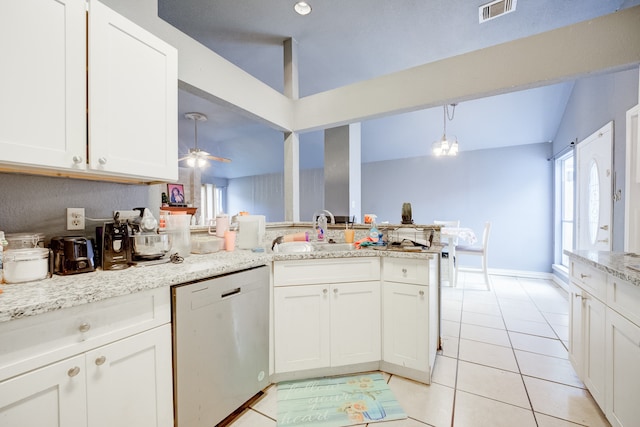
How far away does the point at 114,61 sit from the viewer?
1243 mm

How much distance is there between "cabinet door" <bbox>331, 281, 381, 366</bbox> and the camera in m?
1.77

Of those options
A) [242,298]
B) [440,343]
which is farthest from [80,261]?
[440,343]

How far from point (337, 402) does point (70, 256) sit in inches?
61.1

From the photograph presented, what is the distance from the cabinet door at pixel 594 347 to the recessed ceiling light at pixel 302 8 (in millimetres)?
2980

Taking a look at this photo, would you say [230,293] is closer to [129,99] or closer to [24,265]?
[24,265]

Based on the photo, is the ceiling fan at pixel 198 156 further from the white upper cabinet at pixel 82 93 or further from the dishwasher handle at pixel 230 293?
the dishwasher handle at pixel 230 293

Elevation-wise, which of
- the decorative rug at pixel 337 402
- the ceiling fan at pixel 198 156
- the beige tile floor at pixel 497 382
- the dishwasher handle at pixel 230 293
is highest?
the ceiling fan at pixel 198 156

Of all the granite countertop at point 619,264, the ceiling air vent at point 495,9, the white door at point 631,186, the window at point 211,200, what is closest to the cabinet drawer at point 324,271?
the granite countertop at point 619,264

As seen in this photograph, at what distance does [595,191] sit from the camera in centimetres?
313

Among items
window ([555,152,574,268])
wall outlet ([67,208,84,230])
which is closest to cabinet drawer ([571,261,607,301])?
wall outlet ([67,208,84,230])

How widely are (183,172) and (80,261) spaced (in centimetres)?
673

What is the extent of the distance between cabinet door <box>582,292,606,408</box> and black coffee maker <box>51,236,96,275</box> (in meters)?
2.50

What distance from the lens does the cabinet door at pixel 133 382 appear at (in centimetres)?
93

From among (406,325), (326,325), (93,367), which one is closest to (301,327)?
(326,325)
